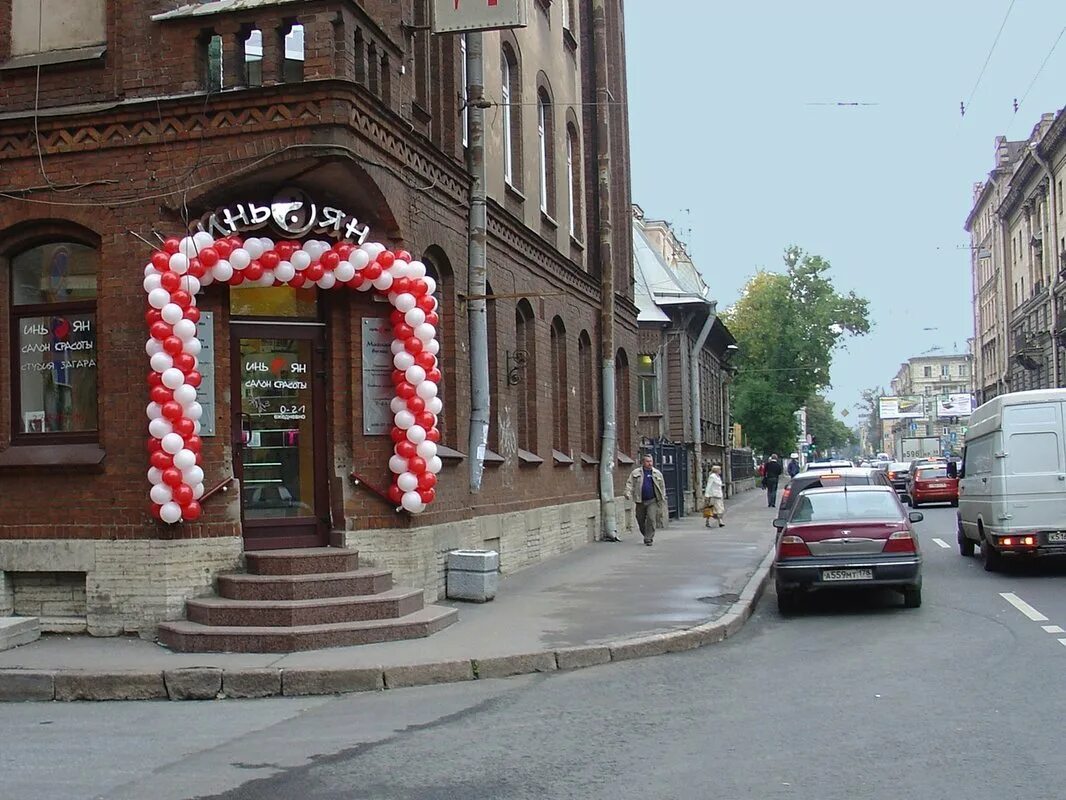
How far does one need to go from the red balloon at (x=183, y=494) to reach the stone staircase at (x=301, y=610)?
2.91 feet

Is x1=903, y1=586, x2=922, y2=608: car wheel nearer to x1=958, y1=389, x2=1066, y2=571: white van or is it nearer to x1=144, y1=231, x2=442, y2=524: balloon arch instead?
x1=958, y1=389, x2=1066, y2=571: white van

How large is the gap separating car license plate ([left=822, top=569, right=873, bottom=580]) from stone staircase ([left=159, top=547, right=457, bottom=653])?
→ 426 cm

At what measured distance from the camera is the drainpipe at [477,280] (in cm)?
1548

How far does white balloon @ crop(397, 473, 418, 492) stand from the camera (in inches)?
502

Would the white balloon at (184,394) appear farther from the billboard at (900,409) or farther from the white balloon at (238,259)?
the billboard at (900,409)

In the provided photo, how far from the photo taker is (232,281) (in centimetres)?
1203

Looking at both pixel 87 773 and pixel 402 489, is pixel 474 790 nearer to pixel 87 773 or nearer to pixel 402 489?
pixel 87 773

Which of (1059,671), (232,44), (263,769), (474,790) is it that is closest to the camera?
(474,790)

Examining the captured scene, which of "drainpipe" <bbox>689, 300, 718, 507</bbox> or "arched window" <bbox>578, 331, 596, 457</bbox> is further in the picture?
"drainpipe" <bbox>689, 300, 718, 507</bbox>

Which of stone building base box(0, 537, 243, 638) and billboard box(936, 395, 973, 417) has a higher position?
billboard box(936, 395, 973, 417)

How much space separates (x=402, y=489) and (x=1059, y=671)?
21.9 feet

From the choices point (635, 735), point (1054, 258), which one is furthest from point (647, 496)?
point (1054, 258)

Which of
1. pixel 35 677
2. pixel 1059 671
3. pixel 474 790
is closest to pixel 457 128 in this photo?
pixel 35 677

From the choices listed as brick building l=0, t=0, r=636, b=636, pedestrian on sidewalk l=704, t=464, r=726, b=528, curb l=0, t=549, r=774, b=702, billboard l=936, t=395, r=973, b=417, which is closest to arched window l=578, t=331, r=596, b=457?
pedestrian on sidewalk l=704, t=464, r=726, b=528
